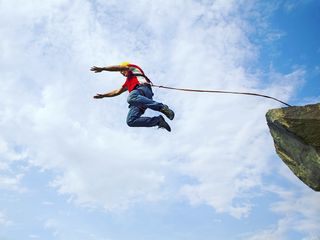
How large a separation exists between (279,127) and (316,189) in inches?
87.5

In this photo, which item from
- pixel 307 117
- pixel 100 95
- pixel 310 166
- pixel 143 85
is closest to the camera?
pixel 307 117

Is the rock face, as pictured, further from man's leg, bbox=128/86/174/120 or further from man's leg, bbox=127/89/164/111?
man's leg, bbox=127/89/164/111

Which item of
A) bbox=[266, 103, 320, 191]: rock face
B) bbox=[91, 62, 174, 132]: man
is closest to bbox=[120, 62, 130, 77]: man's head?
bbox=[91, 62, 174, 132]: man

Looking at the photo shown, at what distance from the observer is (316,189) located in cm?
1119

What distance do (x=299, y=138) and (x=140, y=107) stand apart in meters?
4.79

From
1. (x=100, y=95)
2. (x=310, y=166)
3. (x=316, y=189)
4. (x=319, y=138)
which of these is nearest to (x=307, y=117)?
(x=319, y=138)

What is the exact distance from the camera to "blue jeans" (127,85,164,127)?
11.3 metres

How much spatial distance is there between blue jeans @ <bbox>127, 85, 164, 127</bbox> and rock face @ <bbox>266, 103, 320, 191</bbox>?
342 cm

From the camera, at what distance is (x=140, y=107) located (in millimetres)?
11570

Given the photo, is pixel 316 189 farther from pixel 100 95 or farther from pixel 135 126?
pixel 100 95

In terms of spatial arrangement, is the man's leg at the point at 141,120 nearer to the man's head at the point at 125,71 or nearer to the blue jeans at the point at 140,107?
the blue jeans at the point at 140,107

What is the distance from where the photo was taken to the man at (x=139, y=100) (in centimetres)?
1132

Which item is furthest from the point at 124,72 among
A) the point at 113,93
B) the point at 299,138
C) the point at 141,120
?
the point at 299,138

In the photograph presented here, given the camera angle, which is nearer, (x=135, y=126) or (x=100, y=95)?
(x=135, y=126)
